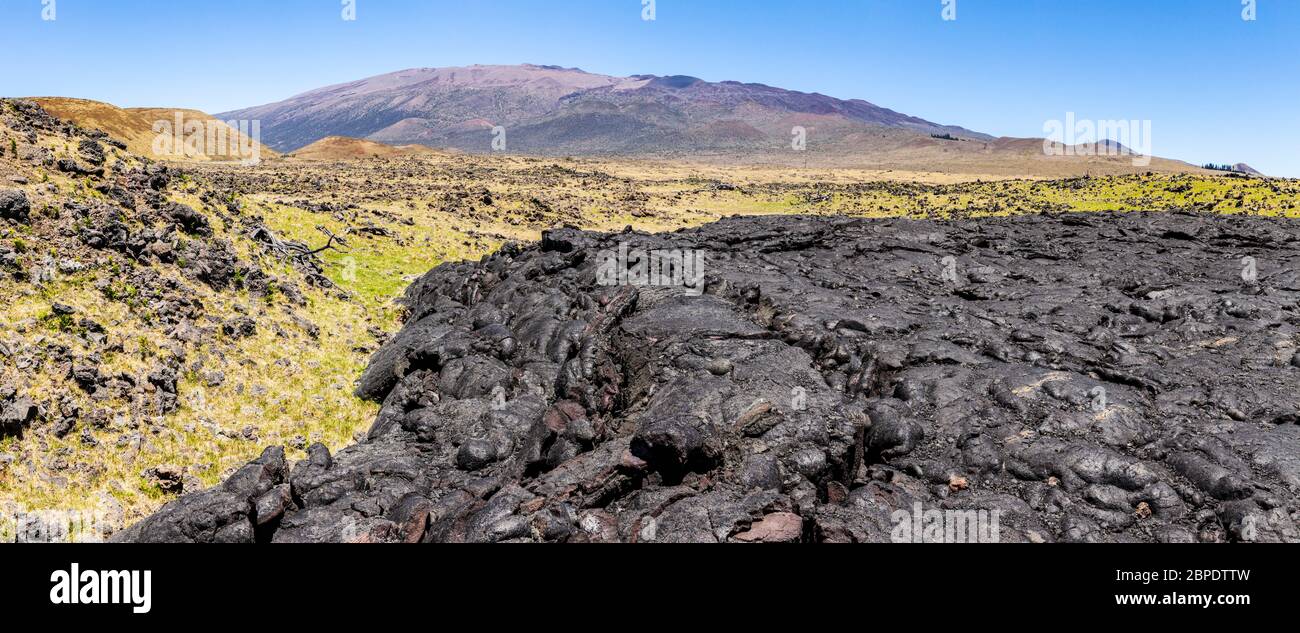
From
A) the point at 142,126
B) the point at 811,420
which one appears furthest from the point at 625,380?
the point at 142,126

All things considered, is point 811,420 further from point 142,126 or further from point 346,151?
point 142,126

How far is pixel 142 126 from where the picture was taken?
116 metres

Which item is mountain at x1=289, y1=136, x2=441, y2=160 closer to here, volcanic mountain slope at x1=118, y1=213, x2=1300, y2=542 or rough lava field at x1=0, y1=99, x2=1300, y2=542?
rough lava field at x1=0, y1=99, x2=1300, y2=542

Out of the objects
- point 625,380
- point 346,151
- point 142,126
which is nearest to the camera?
point 625,380

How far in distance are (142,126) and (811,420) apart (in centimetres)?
14461

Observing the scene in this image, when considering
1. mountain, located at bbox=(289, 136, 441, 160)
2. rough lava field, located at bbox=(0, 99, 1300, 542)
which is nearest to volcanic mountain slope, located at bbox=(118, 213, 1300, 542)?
rough lava field, located at bbox=(0, 99, 1300, 542)

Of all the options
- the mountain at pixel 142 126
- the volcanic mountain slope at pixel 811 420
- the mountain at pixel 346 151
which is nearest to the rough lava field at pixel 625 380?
the volcanic mountain slope at pixel 811 420

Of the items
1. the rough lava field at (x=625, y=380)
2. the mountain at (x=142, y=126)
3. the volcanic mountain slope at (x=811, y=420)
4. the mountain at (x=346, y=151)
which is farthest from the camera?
the mountain at (x=346, y=151)

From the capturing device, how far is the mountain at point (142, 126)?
105 metres

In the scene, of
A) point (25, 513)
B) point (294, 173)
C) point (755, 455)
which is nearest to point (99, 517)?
point (25, 513)

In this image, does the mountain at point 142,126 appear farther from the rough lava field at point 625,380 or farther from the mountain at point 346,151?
the rough lava field at point 625,380

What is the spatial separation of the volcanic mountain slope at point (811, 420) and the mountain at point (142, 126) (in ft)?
361
